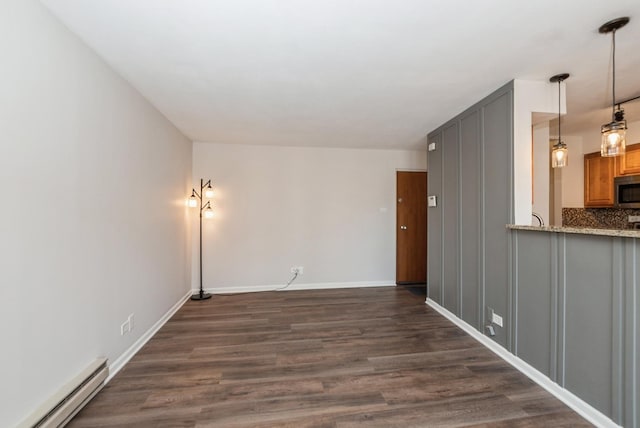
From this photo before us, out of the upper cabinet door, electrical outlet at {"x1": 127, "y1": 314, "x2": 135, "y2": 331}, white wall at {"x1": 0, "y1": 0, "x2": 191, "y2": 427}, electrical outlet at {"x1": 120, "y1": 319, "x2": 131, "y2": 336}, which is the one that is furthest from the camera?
the upper cabinet door

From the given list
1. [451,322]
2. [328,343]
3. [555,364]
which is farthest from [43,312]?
[451,322]

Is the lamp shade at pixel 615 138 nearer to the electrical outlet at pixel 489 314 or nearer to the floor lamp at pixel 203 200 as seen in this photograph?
the electrical outlet at pixel 489 314

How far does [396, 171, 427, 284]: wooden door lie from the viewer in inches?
183

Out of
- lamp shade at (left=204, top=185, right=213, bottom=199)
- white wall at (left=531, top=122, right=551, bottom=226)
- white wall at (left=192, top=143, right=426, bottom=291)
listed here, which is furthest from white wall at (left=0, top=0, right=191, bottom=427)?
white wall at (left=531, top=122, right=551, bottom=226)

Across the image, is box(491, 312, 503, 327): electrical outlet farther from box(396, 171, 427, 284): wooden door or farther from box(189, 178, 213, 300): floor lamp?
box(189, 178, 213, 300): floor lamp

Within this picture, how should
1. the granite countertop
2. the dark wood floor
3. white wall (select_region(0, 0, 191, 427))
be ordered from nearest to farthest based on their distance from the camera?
white wall (select_region(0, 0, 191, 427)), the granite countertop, the dark wood floor

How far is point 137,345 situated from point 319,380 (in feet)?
5.82

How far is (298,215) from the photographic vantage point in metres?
4.39

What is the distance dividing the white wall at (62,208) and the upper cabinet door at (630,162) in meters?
5.70

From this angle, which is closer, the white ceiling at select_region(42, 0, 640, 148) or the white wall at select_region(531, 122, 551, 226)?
the white ceiling at select_region(42, 0, 640, 148)

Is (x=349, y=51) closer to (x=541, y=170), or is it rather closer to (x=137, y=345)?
(x=541, y=170)

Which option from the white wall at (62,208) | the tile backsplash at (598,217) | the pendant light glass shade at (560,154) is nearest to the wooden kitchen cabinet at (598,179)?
the tile backsplash at (598,217)

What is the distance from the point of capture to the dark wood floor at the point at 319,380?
5.34 ft

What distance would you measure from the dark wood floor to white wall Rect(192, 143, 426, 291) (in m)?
1.22
